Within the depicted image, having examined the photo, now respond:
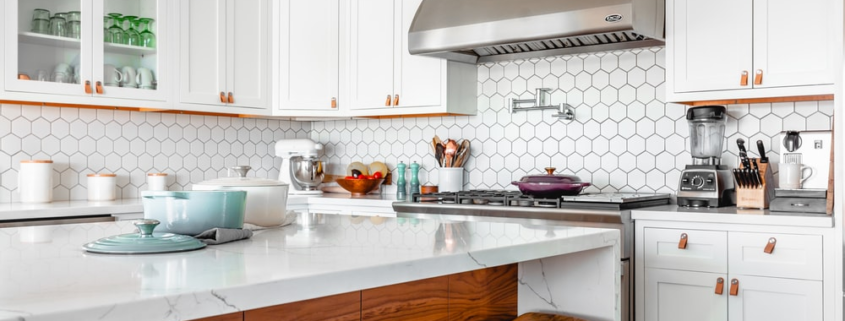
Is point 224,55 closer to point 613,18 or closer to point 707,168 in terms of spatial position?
point 613,18

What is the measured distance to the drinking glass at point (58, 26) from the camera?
3.39 metres

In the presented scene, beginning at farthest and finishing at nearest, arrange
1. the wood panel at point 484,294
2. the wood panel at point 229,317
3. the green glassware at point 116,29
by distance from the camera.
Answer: the green glassware at point 116,29 < the wood panel at point 484,294 < the wood panel at point 229,317

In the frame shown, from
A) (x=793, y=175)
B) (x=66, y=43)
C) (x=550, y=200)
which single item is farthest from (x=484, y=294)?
(x=66, y=43)

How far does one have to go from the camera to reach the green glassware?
3.59 metres

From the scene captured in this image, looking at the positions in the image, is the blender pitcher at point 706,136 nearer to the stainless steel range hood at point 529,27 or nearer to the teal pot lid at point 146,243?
the stainless steel range hood at point 529,27

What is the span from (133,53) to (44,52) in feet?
1.40

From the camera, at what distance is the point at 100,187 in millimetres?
3730

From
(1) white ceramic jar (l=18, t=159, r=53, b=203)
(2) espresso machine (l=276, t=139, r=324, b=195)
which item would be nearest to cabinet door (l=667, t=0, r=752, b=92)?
(2) espresso machine (l=276, t=139, r=324, b=195)

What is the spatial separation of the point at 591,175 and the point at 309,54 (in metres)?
1.68

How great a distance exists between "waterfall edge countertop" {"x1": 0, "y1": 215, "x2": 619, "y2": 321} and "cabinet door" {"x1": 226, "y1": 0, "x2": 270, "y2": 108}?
90.3 inches

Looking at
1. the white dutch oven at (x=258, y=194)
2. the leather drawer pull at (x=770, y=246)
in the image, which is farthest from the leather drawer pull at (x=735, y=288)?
the white dutch oven at (x=258, y=194)

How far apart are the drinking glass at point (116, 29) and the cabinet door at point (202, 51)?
289 millimetres

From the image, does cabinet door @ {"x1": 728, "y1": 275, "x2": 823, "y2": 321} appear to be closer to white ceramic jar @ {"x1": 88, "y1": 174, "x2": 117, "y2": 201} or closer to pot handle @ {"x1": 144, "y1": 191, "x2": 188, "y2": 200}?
pot handle @ {"x1": 144, "y1": 191, "x2": 188, "y2": 200}

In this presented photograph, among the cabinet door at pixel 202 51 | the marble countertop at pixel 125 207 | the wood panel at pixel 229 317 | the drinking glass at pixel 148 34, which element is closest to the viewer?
the wood panel at pixel 229 317
